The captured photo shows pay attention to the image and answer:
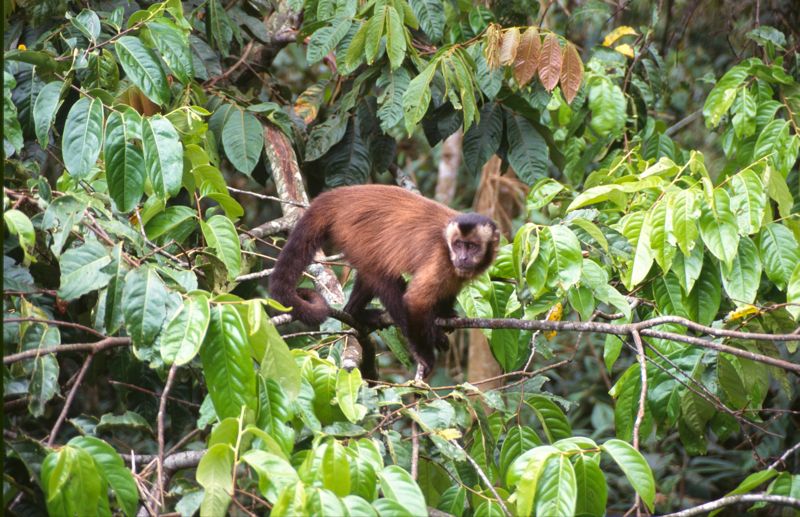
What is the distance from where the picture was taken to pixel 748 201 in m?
3.66

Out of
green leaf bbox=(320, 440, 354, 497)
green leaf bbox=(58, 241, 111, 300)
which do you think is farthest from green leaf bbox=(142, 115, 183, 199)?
green leaf bbox=(320, 440, 354, 497)

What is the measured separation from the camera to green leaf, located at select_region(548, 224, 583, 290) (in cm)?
326

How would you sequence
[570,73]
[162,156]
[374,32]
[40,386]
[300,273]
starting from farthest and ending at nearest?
[570,73], [374,32], [300,273], [162,156], [40,386]

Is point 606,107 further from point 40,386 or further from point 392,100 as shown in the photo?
point 40,386

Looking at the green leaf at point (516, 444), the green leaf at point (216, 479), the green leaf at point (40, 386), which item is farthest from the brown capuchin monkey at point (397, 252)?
the green leaf at point (216, 479)

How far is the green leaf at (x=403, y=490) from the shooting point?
7.61 feet

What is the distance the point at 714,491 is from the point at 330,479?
629 centimetres

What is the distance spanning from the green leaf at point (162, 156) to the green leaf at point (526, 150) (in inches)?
107

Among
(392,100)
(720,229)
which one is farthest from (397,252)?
(720,229)

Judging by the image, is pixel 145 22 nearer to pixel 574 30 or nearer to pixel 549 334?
pixel 549 334

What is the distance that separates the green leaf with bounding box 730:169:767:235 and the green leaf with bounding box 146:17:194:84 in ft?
7.77

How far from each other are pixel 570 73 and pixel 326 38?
1.35 meters

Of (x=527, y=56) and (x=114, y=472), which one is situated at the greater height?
(x=527, y=56)

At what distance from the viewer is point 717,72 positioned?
7262 millimetres
